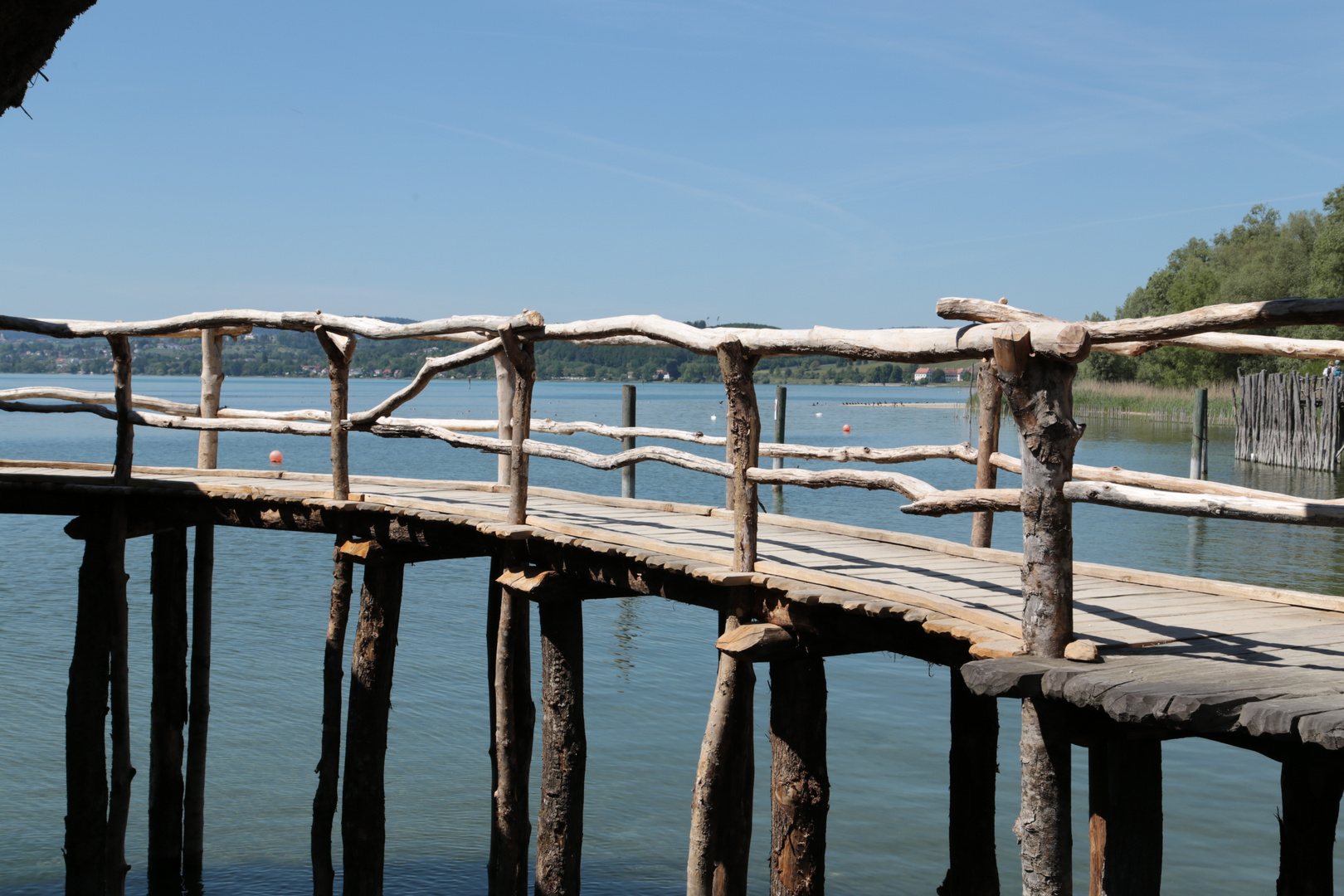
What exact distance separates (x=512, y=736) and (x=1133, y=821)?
3993mm

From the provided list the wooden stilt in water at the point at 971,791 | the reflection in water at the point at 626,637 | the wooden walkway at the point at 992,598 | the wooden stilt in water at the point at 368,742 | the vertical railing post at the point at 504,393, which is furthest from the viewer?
the reflection in water at the point at 626,637

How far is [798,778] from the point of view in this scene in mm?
4988

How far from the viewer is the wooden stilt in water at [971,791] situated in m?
5.69

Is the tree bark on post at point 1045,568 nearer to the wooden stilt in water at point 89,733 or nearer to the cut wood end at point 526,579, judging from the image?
the cut wood end at point 526,579

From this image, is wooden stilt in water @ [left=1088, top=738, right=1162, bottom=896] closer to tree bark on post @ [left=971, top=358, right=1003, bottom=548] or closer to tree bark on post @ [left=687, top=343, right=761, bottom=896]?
tree bark on post @ [left=687, top=343, right=761, bottom=896]

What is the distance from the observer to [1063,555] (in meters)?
3.79

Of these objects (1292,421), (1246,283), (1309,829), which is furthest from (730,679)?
(1246,283)

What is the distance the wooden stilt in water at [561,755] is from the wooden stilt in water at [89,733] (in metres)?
3.15

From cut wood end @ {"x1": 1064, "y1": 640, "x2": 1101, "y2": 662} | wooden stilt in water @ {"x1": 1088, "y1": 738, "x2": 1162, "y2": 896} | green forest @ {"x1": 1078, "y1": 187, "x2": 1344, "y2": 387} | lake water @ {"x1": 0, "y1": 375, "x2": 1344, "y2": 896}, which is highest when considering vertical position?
green forest @ {"x1": 1078, "y1": 187, "x2": 1344, "y2": 387}

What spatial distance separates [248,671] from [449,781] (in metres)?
4.94

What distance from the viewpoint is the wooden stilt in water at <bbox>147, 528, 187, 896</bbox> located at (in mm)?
8469

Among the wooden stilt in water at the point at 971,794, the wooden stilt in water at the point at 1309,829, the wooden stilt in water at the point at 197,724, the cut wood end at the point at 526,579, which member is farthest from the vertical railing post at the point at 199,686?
the wooden stilt in water at the point at 1309,829

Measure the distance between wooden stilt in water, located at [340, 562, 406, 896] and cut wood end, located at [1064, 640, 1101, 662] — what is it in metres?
4.46

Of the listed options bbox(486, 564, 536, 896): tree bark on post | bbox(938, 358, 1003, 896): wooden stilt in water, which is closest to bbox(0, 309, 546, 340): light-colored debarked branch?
bbox(486, 564, 536, 896): tree bark on post
